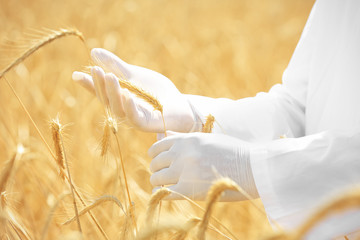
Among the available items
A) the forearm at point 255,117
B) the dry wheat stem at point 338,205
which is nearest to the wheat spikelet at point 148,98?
the forearm at point 255,117

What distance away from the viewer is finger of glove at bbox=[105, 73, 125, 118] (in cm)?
75

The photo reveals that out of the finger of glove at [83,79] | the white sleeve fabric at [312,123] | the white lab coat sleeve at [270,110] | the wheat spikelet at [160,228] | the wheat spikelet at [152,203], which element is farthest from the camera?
the white lab coat sleeve at [270,110]

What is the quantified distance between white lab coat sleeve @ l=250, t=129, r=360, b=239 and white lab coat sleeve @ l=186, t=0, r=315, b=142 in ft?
0.91

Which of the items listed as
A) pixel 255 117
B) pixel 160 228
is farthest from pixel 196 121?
pixel 160 228

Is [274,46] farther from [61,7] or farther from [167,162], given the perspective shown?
[167,162]

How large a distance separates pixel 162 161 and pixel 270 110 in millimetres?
345

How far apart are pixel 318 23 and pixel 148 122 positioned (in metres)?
0.43

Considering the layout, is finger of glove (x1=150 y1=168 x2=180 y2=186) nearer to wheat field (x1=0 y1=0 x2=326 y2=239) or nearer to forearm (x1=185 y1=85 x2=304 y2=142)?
wheat field (x1=0 y1=0 x2=326 y2=239)

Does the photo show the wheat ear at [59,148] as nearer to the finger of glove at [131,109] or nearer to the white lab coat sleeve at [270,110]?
the finger of glove at [131,109]

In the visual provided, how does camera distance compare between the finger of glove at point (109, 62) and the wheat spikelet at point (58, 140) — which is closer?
the wheat spikelet at point (58, 140)

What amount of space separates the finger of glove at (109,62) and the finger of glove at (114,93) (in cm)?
8

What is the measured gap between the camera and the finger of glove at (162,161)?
74cm

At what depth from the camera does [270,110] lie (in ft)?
3.18

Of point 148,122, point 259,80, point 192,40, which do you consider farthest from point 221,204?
point 192,40
